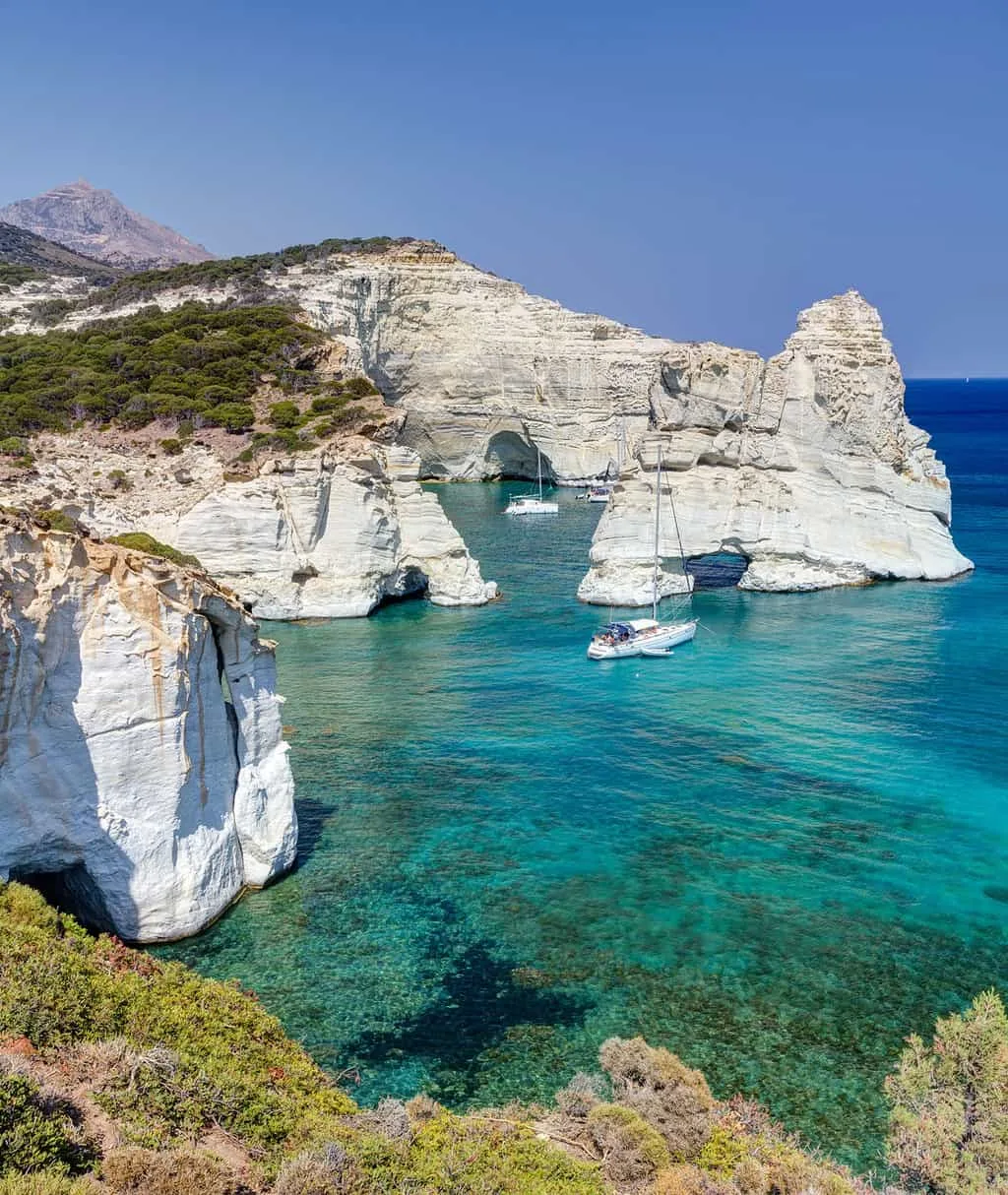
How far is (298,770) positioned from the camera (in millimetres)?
25672

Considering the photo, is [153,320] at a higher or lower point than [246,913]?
higher

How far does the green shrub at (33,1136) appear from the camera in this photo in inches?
316

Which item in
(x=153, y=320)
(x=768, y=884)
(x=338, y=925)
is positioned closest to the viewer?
(x=338, y=925)

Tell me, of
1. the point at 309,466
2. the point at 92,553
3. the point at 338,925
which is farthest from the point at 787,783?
the point at 309,466

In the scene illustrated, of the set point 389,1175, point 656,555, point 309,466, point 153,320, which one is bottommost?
point 389,1175

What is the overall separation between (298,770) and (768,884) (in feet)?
39.6

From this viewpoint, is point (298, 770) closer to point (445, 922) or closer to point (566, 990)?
point (445, 922)

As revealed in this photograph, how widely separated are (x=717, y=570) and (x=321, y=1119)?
45333 millimetres

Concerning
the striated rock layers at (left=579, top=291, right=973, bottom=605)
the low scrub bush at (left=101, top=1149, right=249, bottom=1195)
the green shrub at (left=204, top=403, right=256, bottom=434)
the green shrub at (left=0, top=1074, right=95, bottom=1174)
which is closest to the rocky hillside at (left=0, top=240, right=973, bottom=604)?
the striated rock layers at (left=579, top=291, right=973, bottom=605)

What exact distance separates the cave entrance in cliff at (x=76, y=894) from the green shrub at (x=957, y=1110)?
1231 cm

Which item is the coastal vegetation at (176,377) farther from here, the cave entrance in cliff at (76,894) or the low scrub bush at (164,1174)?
the low scrub bush at (164,1174)

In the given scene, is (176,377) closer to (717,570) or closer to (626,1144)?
(717,570)

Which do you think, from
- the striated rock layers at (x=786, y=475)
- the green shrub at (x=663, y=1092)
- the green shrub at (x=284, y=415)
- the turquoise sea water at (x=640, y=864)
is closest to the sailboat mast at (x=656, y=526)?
the striated rock layers at (x=786, y=475)

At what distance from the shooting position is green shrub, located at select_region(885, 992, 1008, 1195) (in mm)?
10477
